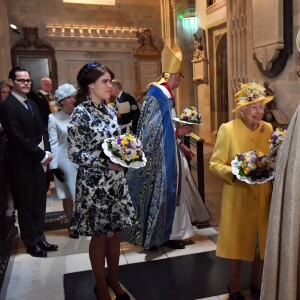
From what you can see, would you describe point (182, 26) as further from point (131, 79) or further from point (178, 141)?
point (178, 141)

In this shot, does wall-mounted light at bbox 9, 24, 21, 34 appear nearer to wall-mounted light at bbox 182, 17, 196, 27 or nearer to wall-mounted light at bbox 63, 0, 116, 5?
wall-mounted light at bbox 63, 0, 116, 5

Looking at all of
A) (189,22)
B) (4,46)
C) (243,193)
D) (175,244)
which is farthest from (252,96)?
(189,22)

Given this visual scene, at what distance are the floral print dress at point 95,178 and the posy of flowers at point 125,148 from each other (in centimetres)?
9

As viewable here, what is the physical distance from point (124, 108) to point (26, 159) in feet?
6.11

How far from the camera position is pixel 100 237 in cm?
218

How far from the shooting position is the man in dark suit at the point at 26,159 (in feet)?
9.45

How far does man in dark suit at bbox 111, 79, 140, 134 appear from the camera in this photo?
15.1 feet

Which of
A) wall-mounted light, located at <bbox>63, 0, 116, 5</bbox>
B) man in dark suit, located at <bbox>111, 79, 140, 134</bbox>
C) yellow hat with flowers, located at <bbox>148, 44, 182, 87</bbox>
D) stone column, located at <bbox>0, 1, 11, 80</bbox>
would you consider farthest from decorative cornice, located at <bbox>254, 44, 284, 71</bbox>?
wall-mounted light, located at <bbox>63, 0, 116, 5</bbox>

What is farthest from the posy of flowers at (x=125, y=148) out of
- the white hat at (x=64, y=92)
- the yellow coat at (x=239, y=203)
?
the white hat at (x=64, y=92)

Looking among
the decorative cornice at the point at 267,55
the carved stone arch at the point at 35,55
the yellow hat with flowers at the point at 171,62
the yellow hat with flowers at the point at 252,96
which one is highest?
the carved stone arch at the point at 35,55

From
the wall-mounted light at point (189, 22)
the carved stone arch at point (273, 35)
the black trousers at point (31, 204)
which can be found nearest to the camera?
the black trousers at point (31, 204)

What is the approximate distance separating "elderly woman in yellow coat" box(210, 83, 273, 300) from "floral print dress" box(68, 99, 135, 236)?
60cm

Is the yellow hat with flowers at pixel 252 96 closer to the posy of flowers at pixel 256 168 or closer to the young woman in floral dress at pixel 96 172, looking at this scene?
the posy of flowers at pixel 256 168

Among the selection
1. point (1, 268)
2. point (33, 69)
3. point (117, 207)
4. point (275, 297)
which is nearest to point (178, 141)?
point (117, 207)
